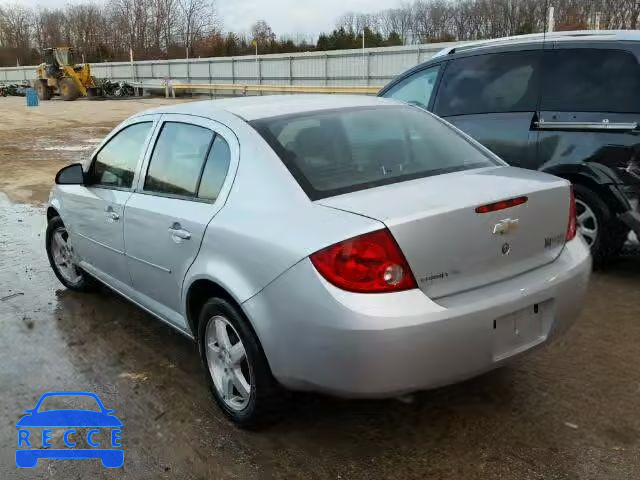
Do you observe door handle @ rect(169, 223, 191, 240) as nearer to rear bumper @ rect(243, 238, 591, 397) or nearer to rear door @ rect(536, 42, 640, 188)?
rear bumper @ rect(243, 238, 591, 397)

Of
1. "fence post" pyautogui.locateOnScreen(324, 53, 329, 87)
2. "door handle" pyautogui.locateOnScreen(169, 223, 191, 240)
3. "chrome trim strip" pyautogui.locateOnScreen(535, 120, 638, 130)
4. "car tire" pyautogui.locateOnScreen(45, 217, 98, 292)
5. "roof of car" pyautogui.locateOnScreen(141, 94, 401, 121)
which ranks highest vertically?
"fence post" pyautogui.locateOnScreen(324, 53, 329, 87)

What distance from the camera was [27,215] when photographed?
27.4 ft

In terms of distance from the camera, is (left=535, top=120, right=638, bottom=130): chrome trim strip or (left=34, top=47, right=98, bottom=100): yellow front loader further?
(left=34, top=47, right=98, bottom=100): yellow front loader

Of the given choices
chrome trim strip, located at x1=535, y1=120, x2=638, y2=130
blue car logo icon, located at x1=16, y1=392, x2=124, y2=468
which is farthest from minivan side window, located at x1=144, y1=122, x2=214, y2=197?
chrome trim strip, located at x1=535, y1=120, x2=638, y2=130

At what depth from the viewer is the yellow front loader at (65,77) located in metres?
38.1

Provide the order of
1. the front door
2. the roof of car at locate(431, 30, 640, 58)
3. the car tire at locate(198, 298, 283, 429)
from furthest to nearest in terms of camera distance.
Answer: the roof of car at locate(431, 30, 640, 58)
the front door
the car tire at locate(198, 298, 283, 429)

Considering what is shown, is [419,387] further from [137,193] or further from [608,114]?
[608,114]

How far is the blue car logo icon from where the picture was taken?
2.96 metres

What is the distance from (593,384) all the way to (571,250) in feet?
2.80

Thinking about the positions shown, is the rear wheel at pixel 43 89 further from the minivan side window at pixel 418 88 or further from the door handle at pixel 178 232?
the door handle at pixel 178 232

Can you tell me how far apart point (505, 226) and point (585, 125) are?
2706mm

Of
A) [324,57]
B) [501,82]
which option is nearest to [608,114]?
[501,82]

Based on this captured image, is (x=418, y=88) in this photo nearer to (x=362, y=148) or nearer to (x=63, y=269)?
(x=362, y=148)

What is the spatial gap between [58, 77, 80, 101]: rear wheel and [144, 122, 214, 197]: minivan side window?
125 ft
